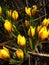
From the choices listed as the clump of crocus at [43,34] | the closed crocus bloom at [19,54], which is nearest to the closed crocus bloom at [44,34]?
the clump of crocus at [43,34]

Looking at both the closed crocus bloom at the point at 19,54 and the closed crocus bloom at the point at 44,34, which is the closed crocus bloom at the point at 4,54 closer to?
the closed crocus bloom at the point at 19,54

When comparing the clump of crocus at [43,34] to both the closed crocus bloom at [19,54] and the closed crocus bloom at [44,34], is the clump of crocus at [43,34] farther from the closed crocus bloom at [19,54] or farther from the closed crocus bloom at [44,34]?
the closed crocus bloom at [19,54]

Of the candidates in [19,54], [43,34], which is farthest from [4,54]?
[43,34]

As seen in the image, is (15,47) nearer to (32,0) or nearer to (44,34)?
(44,34)

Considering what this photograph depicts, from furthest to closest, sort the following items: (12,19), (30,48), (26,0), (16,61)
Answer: (26,0)
(12,19)
(30,48)
(16,61)

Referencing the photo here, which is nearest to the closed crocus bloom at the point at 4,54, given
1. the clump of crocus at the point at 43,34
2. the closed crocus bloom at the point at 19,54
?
the closed crocus bloom at the point at 19,54

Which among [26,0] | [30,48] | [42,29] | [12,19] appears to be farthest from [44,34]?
[26,0]

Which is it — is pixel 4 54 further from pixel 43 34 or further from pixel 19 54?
pixel 43 34

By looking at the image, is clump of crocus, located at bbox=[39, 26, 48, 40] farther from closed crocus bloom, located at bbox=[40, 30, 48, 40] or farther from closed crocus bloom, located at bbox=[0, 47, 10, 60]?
closed crocus bloom, located at bbox=[0, 47, 10, 60]

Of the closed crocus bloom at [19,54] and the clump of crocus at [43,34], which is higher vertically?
the clump of crocus at [43,34]

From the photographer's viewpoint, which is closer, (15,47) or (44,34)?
(44,34)

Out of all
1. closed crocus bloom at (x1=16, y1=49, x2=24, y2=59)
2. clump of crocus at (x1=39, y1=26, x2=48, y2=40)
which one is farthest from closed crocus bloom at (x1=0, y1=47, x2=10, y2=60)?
clump of crocus at (x1=39, y1=26, x2=48, y2=40)
